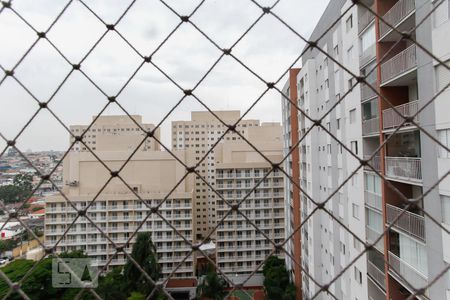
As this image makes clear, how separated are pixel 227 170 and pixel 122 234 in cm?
336

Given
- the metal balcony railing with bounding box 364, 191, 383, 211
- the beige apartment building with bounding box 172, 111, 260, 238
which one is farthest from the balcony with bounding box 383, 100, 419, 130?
the beige apartment building with bounding box 172, 111, 260, 238

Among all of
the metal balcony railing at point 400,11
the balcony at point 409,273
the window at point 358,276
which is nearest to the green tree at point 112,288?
the window at point 358,276

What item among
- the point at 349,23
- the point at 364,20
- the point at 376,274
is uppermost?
the point at 349,23

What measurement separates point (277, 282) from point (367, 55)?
17.8ft

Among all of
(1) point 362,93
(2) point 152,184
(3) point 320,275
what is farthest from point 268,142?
(1) point 362,93

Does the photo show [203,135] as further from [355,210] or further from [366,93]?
[366,93]

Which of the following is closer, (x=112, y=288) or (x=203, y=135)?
(x=112, y=288)

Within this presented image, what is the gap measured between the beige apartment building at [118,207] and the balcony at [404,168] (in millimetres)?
5713

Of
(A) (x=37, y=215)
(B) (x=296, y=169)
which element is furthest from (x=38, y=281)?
(A) (x=37, y=215)

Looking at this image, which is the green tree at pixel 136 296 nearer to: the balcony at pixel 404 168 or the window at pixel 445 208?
the balcony at pixel 404 168

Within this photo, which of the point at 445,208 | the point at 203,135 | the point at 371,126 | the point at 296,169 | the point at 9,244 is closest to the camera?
the point at 445,208

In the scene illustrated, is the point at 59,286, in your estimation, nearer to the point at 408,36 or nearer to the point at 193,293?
the point at 193,293

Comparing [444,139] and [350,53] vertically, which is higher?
[350,53]

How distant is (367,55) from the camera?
113 inches
